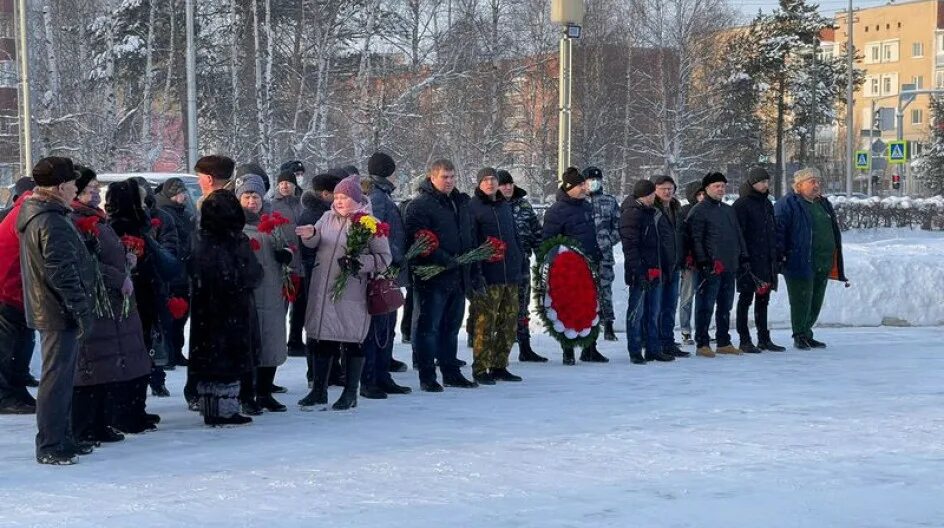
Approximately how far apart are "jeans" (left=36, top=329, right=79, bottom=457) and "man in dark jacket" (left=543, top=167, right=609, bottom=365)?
5.91 m

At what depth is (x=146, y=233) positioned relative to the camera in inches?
348

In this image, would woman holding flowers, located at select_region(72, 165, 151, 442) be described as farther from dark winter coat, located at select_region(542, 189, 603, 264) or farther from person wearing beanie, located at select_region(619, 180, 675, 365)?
person wearing beanie, located at select_region(619, 180, 675, 365)

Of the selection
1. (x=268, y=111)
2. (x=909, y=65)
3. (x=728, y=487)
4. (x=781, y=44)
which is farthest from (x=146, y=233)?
(x=909, y=65)

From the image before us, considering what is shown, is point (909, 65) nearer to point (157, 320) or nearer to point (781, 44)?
point (781, 44)

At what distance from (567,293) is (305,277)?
8.75ft

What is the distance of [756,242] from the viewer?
13641 mm

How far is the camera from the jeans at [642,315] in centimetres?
1278

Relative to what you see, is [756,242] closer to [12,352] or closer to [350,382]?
[350,382]

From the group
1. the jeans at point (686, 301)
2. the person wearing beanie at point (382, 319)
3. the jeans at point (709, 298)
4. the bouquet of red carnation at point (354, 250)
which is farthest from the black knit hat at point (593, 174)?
the bouquet of red carnation at point (354, 250)

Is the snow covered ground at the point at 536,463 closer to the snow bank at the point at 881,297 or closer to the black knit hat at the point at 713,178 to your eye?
the black knit hat at the point at 713,178

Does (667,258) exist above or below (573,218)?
below

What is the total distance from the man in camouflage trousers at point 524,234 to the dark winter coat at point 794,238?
283 centimetres

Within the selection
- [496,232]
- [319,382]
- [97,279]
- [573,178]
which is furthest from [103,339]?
[573,178]

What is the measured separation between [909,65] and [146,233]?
103m
